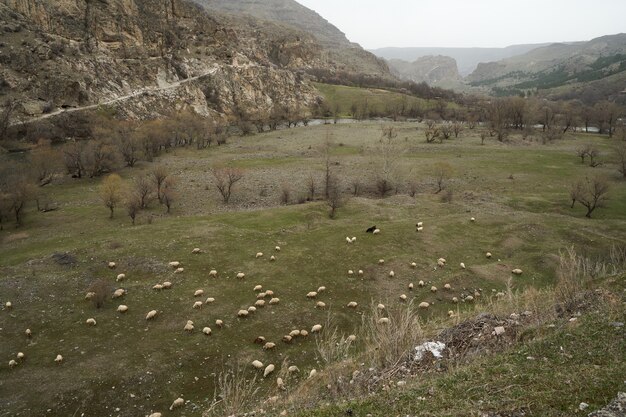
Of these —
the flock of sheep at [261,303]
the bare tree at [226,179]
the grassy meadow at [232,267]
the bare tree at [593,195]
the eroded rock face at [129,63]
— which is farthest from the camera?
the eroded rock face at [129,63]

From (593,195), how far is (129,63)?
13118 centimetres

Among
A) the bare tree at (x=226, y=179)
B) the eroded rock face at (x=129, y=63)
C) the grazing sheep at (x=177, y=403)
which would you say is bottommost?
the grazing sheep at (x=177, y=403)

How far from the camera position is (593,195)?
54.9 m

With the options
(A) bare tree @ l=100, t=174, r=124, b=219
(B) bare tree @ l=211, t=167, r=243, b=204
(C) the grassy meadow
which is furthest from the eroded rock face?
(B) bare tree @ l=211, t=167, r=243, b=204

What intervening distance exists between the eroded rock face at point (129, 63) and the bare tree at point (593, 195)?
349 ft

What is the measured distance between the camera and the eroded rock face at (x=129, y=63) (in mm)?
97562

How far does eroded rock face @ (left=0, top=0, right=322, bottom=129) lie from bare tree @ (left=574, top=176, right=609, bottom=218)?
349 ft

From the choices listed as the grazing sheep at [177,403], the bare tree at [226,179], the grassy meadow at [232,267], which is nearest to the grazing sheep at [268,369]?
the grassy meadow at [232,267]

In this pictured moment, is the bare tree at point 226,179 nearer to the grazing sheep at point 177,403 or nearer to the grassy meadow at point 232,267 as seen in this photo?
the grassy meadow at point 232,267

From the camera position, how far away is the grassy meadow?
72.5 feet

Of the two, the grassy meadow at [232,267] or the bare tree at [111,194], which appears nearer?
the grassy meadow at [232,267]

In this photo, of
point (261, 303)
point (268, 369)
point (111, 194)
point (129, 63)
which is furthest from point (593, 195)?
point (129, 63)

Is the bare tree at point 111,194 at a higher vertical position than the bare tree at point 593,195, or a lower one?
higher

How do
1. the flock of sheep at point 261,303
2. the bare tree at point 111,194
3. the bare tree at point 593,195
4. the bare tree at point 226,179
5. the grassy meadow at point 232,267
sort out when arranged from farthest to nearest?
the bare tree at point 226,179 < the bare tree at point 593,195 < the bare tree at point 111,194 < the flock of sheep at point 261,303 < the grassy meadow at point 232,267
